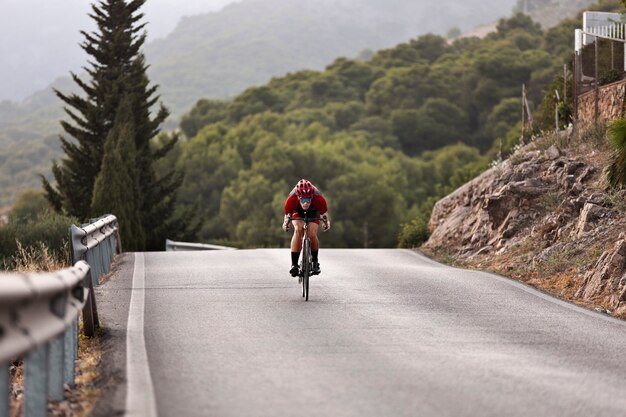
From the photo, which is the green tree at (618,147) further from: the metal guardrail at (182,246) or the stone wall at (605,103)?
the metal guardrail at (182,246)

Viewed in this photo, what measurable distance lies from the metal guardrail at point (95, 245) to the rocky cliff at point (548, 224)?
687 centimetres

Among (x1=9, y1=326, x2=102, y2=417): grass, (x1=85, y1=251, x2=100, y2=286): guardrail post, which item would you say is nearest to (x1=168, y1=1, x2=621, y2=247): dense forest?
(x1=85, y1=251, x2=100, y2=286): guardrail post

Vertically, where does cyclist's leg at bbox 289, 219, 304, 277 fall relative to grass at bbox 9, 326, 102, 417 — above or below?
above

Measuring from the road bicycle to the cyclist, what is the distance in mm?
45

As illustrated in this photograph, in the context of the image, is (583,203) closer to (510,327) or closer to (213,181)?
(510,327)

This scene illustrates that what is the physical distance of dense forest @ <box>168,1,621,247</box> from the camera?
98250mm

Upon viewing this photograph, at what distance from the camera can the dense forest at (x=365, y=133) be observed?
3868 inches

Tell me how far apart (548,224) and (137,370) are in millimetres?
13222

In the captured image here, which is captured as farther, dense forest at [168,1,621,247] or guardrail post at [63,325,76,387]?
dense forest at [168,1,621,247]

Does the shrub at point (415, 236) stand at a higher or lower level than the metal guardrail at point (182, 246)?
higher

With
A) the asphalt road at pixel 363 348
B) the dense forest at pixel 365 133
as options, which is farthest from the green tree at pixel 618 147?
the dense forest at pixel 365 133

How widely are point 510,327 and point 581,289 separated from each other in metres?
4.35

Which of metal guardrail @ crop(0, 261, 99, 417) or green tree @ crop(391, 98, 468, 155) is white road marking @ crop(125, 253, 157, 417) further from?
green tree @ crop(391, 98, 468, 155)

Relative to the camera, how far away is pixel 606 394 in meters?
8.26
